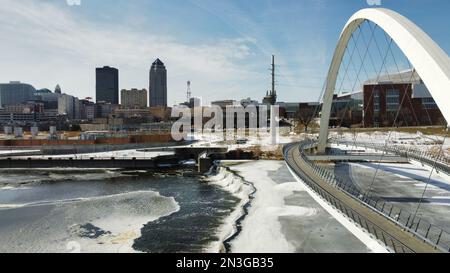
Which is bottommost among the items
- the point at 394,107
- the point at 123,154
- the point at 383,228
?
the point at 123,154

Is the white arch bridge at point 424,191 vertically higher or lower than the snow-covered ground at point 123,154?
higher

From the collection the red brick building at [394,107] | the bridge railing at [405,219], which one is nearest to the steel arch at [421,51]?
the bridge railing at [405,219]

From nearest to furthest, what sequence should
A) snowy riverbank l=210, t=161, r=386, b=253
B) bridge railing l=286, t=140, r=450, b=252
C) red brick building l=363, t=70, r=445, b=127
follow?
bridge railing l=286, t=140, r=450, b=252 < snowy riverbank l=210, t=161, r=386, b=253 < red brick building l=363, t=70, r=445, b=127

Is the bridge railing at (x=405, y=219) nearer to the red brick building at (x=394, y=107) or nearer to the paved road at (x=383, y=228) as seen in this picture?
the paved road at (x=383, y=228)

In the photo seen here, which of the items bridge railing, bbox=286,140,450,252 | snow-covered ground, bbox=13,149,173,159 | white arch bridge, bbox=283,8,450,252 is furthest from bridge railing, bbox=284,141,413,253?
snow-covered ground, bbox=13,149,173,159

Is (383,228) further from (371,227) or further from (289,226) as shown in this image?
(289,226)

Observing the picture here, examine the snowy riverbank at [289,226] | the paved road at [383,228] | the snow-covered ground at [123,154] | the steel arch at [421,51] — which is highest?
the steel arch at [421,51]

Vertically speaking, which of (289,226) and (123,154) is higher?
(123,154)

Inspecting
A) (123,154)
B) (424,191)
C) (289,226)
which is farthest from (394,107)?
(424,191)

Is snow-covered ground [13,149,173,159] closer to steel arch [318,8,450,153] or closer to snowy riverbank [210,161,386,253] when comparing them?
snowy riverbank [210,161,386,253]

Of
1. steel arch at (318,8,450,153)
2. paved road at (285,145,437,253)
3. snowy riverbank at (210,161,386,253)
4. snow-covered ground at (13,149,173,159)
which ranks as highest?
steel arch at (318,8,450,153)

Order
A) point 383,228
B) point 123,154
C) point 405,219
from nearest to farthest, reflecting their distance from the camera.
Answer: point 383,228 < point 405,219 < point 123,154

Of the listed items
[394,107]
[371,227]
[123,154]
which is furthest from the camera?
[394,107]
